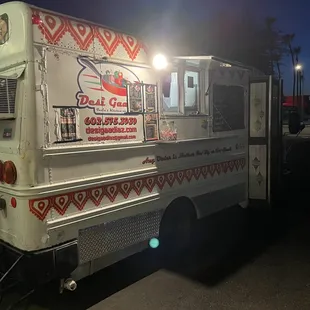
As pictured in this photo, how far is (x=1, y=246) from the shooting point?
12.1ft

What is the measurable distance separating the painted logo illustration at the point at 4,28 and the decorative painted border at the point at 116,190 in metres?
1.53

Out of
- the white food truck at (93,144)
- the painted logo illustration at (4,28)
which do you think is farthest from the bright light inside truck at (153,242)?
the painted logo illustration at (4,28)

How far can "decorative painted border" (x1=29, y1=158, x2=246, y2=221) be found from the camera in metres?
3.39

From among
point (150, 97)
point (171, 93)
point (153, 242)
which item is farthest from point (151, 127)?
point (153, 242)

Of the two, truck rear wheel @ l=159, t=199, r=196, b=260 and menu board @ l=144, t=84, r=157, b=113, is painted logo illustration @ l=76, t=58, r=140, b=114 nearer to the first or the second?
menu board @ l=144, t=84, r=157, b=113

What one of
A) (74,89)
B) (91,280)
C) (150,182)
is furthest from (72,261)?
(74,89)

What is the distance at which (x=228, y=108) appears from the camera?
226 inches

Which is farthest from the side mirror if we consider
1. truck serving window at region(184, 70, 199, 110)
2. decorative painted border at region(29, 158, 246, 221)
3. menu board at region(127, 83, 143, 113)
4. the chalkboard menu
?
menu board at region(127, 83, 143, 113)

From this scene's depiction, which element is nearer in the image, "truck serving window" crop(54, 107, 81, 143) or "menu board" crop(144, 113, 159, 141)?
"truck serving window" crop(54, 107, 81, 143)

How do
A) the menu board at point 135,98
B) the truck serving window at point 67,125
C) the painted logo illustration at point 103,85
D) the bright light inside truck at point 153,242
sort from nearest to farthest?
the truck serving window at point 67,125, the painted logo illustration at point 103,85, the menu board at point 135,98, the bright light inside truck at point 153,242

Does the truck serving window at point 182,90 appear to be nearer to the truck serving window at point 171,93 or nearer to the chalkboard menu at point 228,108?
the truck serving window at point 171,93

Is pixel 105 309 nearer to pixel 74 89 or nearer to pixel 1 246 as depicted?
pixel 1 246

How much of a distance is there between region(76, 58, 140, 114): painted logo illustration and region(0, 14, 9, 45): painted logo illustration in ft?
2.27

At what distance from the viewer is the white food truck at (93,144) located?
3.35 metres
